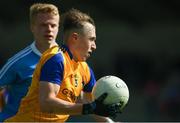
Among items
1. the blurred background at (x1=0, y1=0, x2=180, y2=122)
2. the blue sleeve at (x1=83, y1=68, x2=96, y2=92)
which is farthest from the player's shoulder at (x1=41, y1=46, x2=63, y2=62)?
the blurred background at (x1=0, y1=0, x2=180, y2=122)

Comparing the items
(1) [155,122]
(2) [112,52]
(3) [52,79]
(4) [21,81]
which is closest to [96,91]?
(3) [52,79]

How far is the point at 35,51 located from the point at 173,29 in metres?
10.5

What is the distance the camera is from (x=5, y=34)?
→ 1773 centimetres

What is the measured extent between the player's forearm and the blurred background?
10230mm

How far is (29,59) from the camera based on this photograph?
24.4 feet

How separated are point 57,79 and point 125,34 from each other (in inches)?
466

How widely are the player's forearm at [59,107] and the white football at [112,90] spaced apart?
266mm

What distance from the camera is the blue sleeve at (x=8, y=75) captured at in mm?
7379

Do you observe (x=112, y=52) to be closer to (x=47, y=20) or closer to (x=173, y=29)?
(x=173, y=29)

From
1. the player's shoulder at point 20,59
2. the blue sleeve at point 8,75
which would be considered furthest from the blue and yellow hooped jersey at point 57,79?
the player's shoulder at point 20,59

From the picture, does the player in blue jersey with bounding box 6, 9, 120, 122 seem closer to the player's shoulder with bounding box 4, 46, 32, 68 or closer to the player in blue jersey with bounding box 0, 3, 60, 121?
the player in blue jersey with bounding box 0, 3, 60, 121

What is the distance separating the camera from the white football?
19.6ft

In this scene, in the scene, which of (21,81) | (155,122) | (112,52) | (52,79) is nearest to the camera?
(52,79)

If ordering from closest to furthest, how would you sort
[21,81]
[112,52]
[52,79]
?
[52,79] → [21,81] → [112,52]
